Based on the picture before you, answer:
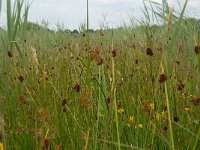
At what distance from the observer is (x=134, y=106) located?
6.05 feet

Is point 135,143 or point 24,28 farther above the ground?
point 24,28

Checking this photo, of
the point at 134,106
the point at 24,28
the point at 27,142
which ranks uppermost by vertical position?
the point at 24,28

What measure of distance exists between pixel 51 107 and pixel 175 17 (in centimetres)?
90

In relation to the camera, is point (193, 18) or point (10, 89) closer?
point (10, 89)

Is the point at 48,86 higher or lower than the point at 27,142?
higher

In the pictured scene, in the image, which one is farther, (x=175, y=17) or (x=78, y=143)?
(x=175, y=17)

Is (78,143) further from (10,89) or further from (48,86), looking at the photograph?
(10,89)

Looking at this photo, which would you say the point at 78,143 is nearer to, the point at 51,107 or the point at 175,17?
the point at 51,107

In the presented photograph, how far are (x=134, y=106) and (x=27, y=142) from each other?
0.57 metres

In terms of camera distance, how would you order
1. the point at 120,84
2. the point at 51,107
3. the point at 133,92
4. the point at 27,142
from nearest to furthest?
the point at 27,142 < the point at 51,107 < the point at 120,84 < the point at 133,92

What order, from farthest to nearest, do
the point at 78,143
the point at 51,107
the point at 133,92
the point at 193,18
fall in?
the point at 193,18 → the point at 133,92 → the point at 51,107 → the point at 78,143

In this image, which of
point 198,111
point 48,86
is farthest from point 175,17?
point 48,86

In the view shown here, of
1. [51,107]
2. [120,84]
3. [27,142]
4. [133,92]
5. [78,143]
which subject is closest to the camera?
[78,143]

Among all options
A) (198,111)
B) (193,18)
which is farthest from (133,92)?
(193,18)
